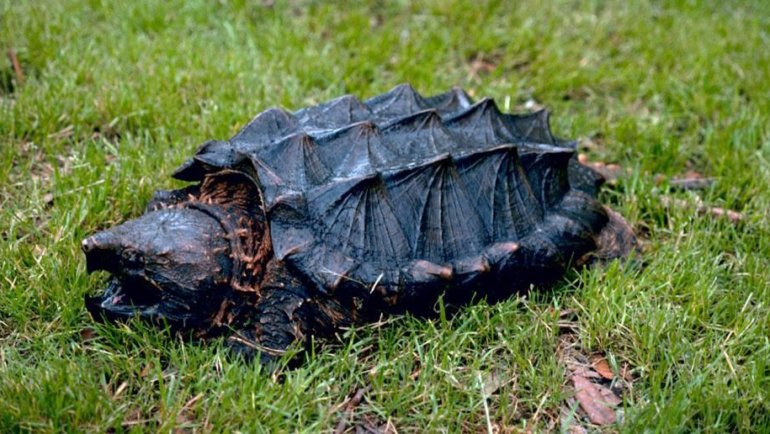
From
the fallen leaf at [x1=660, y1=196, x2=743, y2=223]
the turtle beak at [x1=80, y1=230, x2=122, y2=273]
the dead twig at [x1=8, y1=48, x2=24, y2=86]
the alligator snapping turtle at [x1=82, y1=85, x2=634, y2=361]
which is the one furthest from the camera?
the dead twig at [x1=8, y1=48, x2=24, y2=86]

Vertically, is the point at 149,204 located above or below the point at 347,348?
above

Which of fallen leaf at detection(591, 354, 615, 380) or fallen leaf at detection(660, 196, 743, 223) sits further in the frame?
fallen leaf at detection(660, 196, 743, 223)

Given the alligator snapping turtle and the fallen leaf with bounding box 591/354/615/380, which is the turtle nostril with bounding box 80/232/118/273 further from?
the fallen leaf with bounding box 591/354/615/380

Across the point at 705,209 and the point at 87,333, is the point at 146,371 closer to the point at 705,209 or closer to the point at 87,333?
the point at 87,333

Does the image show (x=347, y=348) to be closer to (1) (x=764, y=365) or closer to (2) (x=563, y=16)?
(1) (x=764, y=365)

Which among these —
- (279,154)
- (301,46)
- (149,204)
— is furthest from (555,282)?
(301,46)

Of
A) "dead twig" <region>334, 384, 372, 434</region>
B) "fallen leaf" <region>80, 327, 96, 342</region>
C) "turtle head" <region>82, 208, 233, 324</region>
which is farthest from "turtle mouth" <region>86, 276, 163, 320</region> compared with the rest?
"dead twig" <region>334, 384, 372, 434</region>
